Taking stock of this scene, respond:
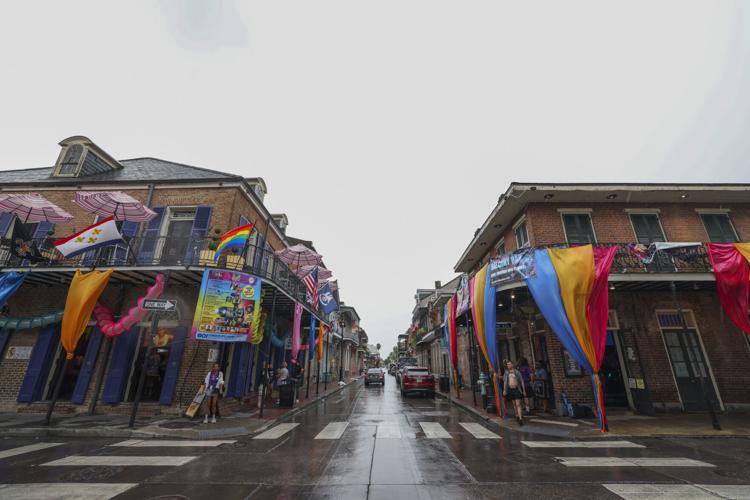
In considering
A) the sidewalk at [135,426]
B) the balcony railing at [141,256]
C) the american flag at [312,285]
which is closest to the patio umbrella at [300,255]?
the american flag at [312,285]

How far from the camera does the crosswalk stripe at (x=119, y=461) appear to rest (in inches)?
219

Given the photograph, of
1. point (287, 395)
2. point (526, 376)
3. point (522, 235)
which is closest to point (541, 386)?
point (526, 376)

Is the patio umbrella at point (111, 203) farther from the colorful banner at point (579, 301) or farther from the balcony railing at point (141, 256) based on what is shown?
the colorful banner at point (579, 301)

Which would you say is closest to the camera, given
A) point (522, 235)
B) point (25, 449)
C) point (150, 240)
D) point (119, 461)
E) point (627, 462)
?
point (627, 462)

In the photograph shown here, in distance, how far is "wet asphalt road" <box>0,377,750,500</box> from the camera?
4.25m

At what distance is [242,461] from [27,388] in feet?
36.1

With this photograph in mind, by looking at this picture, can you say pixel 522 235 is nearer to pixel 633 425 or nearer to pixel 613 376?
pixel 613 376

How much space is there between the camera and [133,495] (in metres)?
4.14

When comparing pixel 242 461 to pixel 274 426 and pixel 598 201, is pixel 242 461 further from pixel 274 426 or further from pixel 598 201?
pixel 598 201

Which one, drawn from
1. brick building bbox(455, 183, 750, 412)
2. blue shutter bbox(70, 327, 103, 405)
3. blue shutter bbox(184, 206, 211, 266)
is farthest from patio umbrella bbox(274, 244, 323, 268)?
brick building bbox(455, 183, 750, 412)

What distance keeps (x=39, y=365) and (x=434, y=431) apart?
1398 cm

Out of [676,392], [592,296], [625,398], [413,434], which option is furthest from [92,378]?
[676,392]

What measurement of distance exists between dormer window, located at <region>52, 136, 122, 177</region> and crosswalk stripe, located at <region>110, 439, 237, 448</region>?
1292 cm

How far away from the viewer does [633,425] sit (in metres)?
8.68
